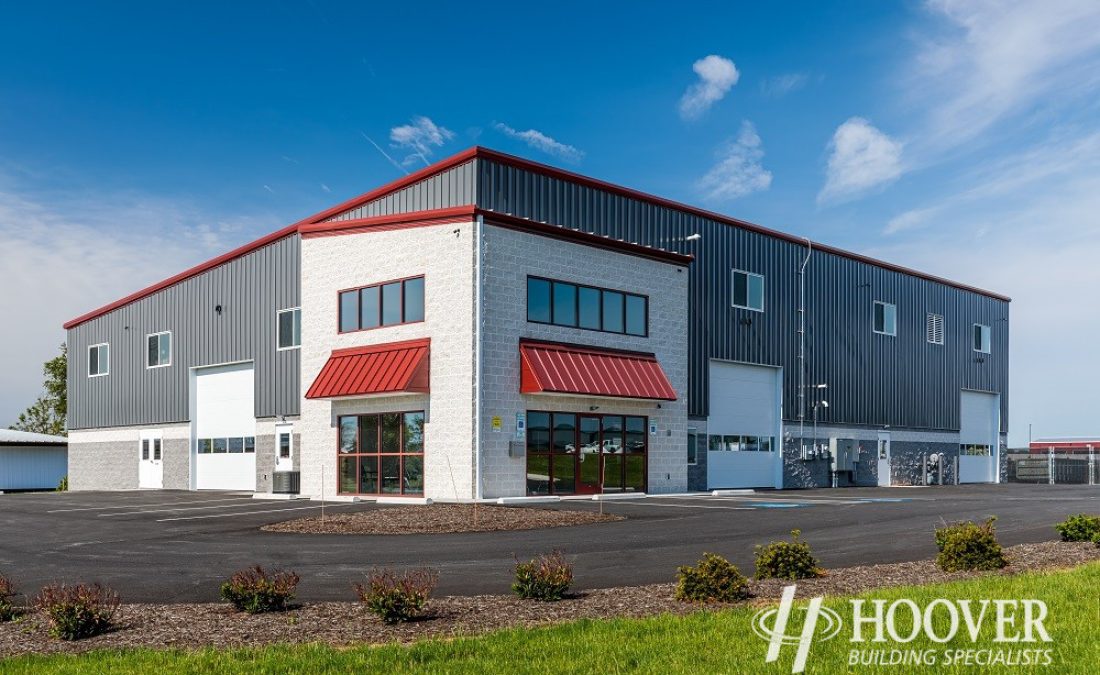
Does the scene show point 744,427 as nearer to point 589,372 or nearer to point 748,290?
point 748,290

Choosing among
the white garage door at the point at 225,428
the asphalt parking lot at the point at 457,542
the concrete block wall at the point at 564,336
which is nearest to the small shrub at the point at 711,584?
the asphalt parking lot at the point at 457,542

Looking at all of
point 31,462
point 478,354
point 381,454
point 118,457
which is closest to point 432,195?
point 478,354

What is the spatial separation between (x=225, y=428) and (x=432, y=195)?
14.0m

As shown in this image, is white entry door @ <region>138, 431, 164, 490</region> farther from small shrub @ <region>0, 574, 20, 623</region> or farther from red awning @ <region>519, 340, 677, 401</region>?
small shrub @ <region>0, 574, 20, 623</region>

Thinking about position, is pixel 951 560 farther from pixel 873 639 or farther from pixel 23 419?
pixel 23 419

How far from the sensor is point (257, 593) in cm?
942

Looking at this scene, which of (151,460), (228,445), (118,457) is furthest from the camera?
(118,457)

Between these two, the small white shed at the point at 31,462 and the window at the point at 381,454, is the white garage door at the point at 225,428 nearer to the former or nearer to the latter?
the window at the point at 381,454

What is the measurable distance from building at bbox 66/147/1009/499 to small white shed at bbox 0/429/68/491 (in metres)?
6.49

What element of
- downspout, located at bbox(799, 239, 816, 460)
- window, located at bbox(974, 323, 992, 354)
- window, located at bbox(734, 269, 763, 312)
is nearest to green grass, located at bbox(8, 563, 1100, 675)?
window, located at bbox(734, 269, 763, 312)

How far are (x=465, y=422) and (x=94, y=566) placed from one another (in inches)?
460

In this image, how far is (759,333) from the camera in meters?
35.7

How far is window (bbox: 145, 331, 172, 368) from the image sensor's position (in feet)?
128

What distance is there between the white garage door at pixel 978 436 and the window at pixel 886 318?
287 inches
